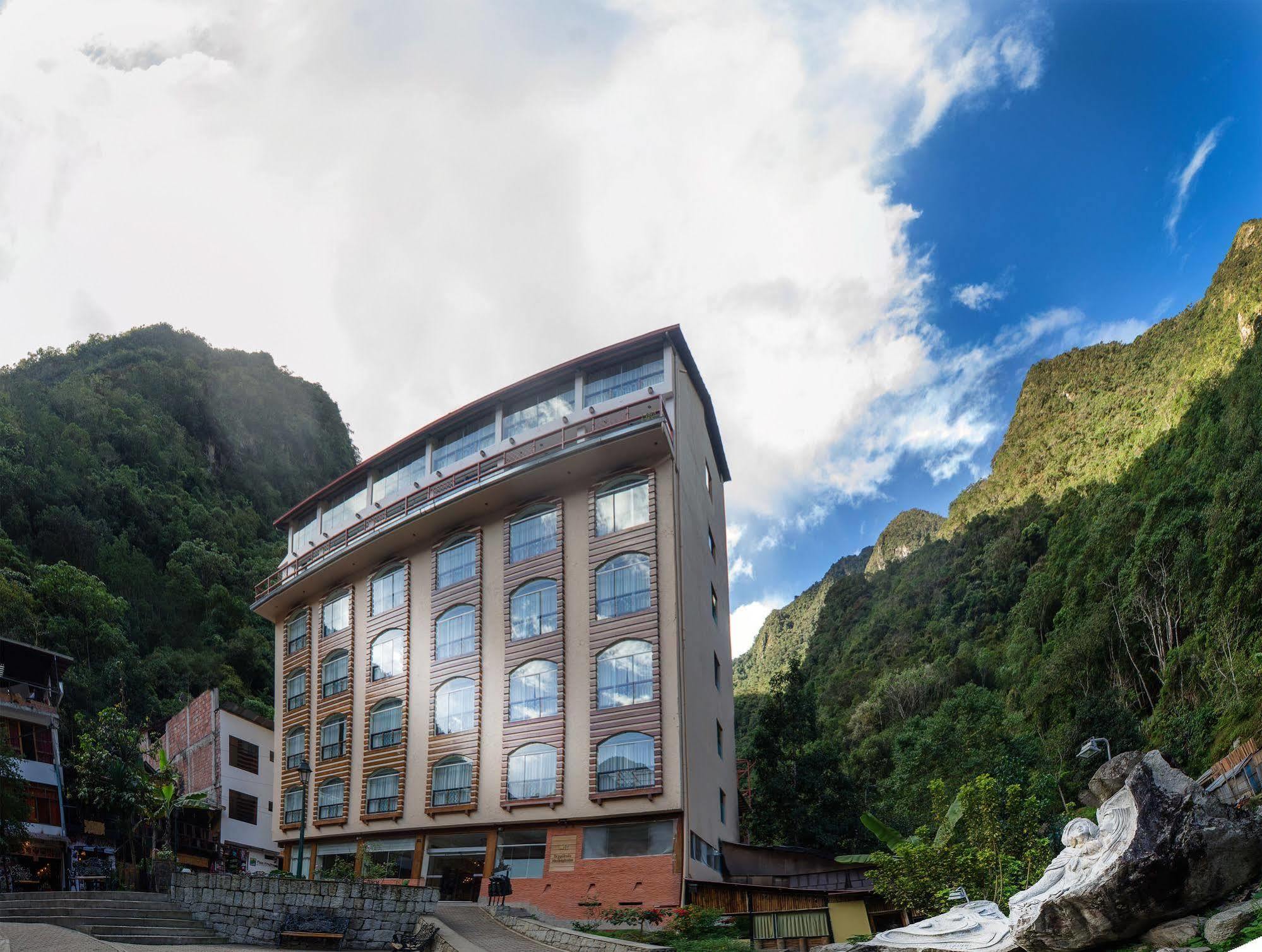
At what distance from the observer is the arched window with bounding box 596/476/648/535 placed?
2578 cm

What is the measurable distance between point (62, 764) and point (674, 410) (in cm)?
2931

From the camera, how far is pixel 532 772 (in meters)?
25.0

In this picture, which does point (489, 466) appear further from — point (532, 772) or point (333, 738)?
point (333, 738)

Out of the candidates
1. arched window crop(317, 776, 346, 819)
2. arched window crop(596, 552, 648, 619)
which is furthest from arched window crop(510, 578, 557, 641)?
arched window crop(317, 776, 346, 819)

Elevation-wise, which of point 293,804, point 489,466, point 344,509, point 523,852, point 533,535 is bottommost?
point 293,804

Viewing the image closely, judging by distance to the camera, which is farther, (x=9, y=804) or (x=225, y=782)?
(x=225, y=782)

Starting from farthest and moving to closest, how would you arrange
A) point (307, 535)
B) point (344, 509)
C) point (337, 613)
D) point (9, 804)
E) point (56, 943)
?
point (307, 535) < point (344, 509) < point (337, 613) < point (9, 804) < point (56, 943)

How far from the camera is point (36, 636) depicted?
42656 mm

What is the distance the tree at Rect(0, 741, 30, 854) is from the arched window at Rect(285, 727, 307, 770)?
367 inches

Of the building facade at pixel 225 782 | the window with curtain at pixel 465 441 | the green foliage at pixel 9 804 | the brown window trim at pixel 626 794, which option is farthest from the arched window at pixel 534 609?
the building facade at pixel 225 782

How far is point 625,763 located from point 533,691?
3855mm

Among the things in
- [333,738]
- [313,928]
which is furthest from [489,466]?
[313,928]

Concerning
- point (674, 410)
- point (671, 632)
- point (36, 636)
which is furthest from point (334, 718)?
point (36, 636)

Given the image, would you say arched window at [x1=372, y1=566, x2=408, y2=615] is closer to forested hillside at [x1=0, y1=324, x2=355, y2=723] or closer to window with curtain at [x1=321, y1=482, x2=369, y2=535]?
window with curtain at [x1=321, y1=482, x2=369, y2=535]
